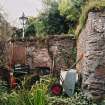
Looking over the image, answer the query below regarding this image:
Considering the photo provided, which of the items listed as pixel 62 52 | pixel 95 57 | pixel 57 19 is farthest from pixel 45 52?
pixel 95 57

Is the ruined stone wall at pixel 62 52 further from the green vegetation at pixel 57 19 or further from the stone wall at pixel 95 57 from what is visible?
Result: the stone wall at pixel 95 57

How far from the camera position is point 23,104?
19.4 feet

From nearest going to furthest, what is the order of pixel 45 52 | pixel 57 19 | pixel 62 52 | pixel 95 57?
1. pixel 95 57
2. pixel 62 52
3. pixel 45 52
4. pixel 57 19

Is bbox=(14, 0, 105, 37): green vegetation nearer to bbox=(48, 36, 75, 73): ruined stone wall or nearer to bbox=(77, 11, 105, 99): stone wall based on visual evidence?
bbox=(48, 36, 75, 73): ruined stone wall

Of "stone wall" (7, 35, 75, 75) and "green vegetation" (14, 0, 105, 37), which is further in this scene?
"green vegetation" (14, 0, 105, 37)

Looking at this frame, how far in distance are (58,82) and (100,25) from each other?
8.98 ft

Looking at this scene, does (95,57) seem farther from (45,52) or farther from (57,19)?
(57,19)

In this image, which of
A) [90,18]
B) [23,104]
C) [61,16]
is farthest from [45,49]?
[23,104]

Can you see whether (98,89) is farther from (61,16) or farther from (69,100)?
(61,16)

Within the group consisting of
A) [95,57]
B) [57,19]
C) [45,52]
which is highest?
A: [57,19]

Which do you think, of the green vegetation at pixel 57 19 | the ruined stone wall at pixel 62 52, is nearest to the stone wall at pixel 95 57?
the ruined stone wall at pixel 62 52

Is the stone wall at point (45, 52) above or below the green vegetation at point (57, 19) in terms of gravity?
below

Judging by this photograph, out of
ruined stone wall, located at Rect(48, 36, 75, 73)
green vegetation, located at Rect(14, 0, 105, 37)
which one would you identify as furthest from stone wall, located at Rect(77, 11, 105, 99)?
green vegetation, located at Rect(14, 0, 105, 37)

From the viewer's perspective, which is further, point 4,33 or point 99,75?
point 4,33
